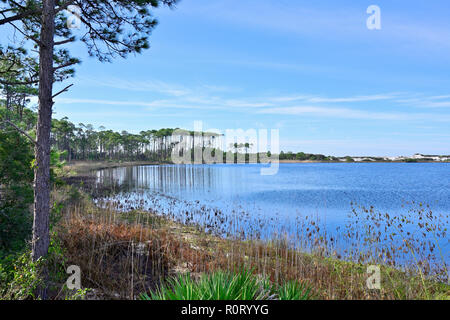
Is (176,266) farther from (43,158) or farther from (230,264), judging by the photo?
(43,158)

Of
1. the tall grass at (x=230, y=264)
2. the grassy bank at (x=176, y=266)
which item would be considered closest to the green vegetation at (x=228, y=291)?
the grassy bank at (x=176, y=266)

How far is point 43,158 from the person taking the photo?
5492 mm

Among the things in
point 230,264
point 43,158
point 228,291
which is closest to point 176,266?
point 230,264

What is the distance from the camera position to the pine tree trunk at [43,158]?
5.47 meters

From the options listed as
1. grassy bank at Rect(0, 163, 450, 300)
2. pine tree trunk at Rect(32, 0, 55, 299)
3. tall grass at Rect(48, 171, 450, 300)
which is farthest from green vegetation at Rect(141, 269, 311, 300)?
pine tree trunk at Rect(32, 0, 55, 299)

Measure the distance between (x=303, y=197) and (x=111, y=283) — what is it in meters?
17.3

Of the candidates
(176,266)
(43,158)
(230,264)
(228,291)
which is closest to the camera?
(228,291)

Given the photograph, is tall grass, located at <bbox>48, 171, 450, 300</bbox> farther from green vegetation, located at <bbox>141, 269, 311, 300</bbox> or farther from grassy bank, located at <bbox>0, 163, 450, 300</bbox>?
green vegetation, located at <bbox>141, 269, 311, 300</bbox>

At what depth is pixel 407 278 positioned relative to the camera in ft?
19.3

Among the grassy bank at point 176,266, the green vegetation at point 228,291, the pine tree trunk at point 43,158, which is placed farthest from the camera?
the pine tree trunk at point 43,158

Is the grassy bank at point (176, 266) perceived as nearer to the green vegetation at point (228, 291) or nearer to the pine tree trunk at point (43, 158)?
the pine tree trunk at point (43, 158)

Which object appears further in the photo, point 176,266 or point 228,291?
point 176,266
